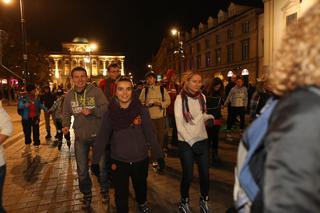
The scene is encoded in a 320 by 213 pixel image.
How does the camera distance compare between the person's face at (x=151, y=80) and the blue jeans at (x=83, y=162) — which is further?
the person's face at (x=151, y=80)

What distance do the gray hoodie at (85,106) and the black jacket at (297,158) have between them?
4232 mm

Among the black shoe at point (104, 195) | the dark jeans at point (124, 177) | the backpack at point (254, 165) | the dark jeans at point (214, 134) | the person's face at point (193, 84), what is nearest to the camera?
the backpack at point (254, 165)

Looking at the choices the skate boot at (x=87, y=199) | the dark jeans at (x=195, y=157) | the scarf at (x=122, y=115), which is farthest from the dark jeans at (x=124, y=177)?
the skate boot at (x=87, y=199)

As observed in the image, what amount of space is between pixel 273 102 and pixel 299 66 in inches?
8.4

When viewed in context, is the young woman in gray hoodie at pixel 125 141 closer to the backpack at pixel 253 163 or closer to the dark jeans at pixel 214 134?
the backpack at pixel 253 163

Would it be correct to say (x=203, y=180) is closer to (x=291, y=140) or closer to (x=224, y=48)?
(x=291, y=140)

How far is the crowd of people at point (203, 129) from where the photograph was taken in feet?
3.97

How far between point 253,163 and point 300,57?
50 centimetres

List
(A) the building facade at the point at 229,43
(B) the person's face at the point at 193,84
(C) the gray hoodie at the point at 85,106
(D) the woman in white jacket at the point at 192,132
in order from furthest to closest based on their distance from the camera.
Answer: (A) the building facade at the point at 229,43 < (C) the gray hoodie at the point at 85,106 < (B) the person's face at the point at 193,84 < (D) the woman in white jacket at the point at 192,132

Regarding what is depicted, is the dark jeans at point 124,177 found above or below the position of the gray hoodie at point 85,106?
below

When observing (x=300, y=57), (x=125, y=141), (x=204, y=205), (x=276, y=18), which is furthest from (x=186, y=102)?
(x=276, y=18)

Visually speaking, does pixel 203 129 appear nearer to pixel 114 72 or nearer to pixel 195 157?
pixel 195 157

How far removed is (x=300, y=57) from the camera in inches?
52.2

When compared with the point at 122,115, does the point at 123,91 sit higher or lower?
higher
